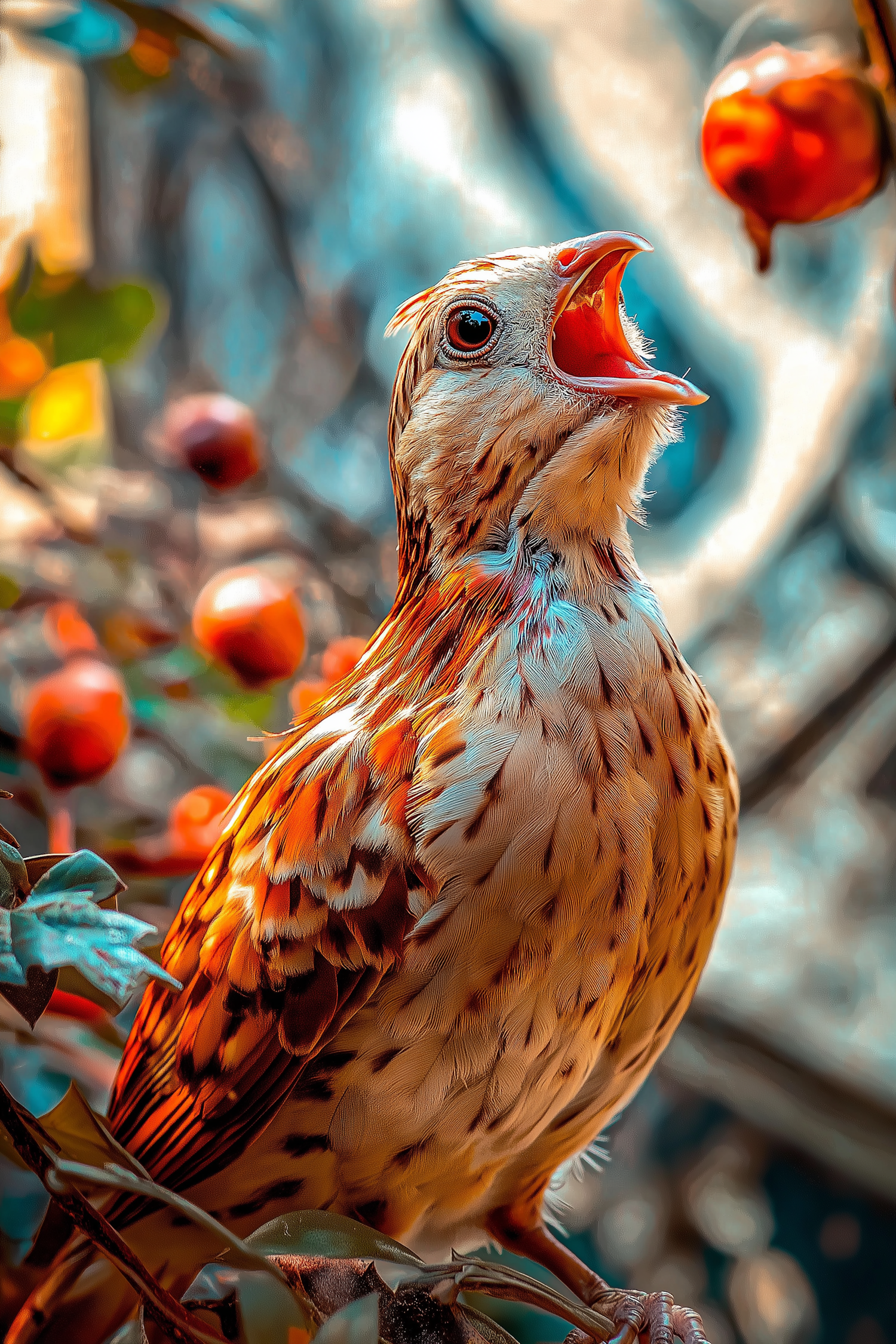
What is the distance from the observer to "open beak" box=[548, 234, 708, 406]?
484mm

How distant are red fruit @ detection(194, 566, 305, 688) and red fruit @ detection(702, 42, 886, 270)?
394 mm

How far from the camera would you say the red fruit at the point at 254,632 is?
0.78m

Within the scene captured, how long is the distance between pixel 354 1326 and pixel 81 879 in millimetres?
181

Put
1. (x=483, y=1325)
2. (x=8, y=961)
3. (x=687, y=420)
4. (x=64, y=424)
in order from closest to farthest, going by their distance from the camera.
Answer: (x=8, y=961)
(x=483, y=1325)
(x=64, y=424)
(x=687, y=420)

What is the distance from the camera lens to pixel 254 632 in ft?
2.56

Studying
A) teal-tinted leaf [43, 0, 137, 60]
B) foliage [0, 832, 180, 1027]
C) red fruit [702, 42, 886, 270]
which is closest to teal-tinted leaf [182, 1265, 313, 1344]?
foliage [0, 832, 180, 1027]

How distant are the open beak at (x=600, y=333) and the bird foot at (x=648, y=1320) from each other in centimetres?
45

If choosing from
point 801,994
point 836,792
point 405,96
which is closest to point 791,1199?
point 801,994

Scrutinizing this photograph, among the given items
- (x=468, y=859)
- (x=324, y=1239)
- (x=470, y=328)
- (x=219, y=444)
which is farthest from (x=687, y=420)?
(x=324, y=1239)

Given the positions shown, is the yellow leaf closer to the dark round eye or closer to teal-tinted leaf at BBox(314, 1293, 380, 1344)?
the dark round eye

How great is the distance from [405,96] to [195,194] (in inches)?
11.8

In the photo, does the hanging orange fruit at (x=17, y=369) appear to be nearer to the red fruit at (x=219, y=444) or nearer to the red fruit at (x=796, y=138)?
the red fruit at (x=219, y=444)

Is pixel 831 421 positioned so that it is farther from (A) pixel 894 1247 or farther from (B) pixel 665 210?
(A) pixel 894 1247

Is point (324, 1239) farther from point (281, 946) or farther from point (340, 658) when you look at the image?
point (340, 658)
